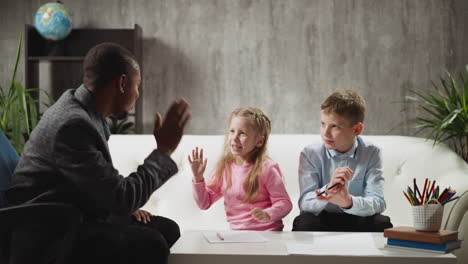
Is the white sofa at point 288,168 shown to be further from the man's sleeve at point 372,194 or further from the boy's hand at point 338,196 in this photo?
the boy's hand at point 338,196

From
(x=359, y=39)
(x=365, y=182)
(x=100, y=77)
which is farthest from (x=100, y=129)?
(x=359, y=39)

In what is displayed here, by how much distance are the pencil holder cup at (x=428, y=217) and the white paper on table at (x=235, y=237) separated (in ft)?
1.56

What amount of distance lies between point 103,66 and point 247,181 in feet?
2.87

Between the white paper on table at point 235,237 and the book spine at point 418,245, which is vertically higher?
the book spine at point 418,245

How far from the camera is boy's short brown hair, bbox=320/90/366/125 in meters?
2.10

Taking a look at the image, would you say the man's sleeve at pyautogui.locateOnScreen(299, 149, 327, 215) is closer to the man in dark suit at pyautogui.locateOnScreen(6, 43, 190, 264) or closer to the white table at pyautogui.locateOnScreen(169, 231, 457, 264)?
the white table at pyautogui.locateOnScreen(169, 231, 457, 264)

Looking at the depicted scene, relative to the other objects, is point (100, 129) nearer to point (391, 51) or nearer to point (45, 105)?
point (45, 105)

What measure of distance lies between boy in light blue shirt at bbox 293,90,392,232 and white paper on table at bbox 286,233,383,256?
28 centimetres

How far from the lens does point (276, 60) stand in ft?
12.1

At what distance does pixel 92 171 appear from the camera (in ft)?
4.49

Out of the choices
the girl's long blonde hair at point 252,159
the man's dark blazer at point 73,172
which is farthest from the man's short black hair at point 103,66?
the girl's long blonde hair at point 252,159

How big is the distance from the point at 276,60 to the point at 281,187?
67.0 inches

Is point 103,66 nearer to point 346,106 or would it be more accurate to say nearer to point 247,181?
point 247,181

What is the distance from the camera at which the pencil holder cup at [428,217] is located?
1568mm
